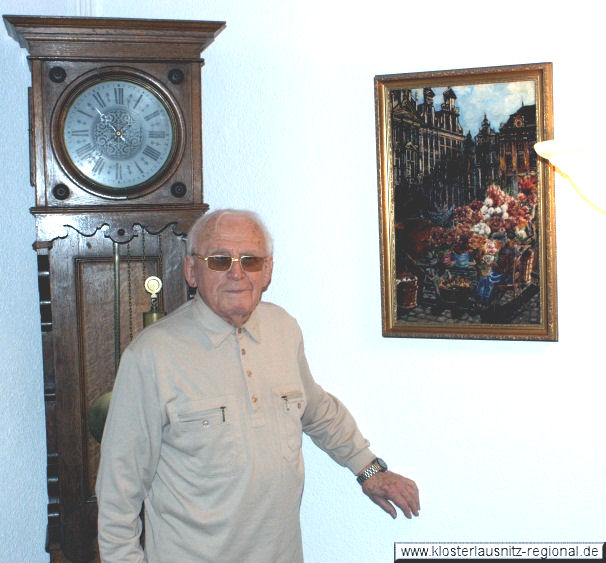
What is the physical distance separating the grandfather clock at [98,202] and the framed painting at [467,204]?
19.8 inches

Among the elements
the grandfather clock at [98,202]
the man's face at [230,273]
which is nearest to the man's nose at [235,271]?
the man's face at [230,273]

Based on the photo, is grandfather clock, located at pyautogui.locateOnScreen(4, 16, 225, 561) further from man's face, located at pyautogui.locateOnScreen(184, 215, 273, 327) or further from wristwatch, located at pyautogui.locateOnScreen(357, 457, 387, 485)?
wristwatch, located at pyautogui.locateOnScreen(357, 457, 387, 485)

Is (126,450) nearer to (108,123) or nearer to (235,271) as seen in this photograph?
(235,271)

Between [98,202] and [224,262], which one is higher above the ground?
[98,202]

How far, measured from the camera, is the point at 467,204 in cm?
199

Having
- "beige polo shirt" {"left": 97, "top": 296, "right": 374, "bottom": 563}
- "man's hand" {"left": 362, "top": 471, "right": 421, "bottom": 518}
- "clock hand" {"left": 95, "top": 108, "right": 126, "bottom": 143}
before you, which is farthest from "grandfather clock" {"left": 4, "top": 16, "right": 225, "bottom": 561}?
"man's hand" {"left": 362, "top": 471, "right": 421, "bottom": 518}

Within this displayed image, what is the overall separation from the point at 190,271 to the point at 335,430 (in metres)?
0.54

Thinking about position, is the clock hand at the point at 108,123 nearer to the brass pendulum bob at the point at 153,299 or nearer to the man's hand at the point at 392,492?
the brass pendulum bob at the point at 153,299

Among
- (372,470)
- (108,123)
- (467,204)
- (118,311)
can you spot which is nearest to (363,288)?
(467,204)

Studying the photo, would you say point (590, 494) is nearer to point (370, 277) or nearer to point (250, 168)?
point (370, 277)

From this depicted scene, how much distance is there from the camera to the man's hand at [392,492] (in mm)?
1958

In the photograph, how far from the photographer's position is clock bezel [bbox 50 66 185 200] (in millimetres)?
1850

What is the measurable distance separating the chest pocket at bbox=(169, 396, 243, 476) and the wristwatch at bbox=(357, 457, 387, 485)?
432 mm

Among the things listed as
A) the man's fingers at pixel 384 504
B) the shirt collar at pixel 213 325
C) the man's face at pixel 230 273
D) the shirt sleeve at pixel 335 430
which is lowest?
the man's fingers at pixel 384 504
